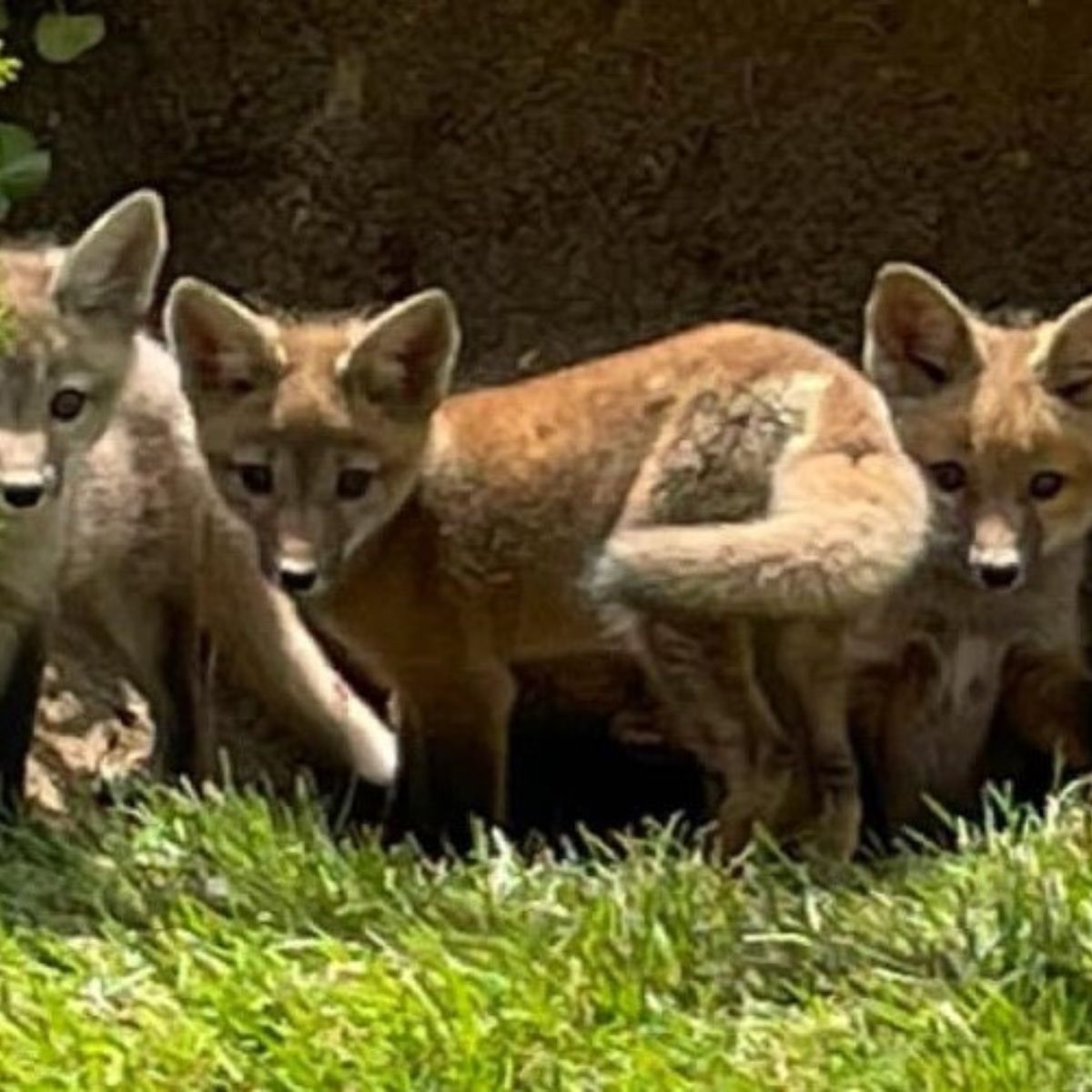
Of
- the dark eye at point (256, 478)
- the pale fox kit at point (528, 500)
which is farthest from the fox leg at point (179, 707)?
the dark eye at point (256, 478)

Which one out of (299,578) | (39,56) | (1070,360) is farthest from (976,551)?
(39,56)

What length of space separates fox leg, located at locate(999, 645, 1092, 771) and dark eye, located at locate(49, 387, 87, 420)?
152 cm

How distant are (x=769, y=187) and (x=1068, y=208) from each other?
541mm

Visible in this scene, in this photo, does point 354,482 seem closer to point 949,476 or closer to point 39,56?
point 949,476

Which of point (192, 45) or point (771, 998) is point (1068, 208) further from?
point (771, 998)

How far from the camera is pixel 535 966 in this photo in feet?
14.4

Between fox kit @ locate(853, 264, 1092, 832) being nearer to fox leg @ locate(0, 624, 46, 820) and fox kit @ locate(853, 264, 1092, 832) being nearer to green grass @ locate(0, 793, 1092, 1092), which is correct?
green grass @ locate(0, 793, 1092, 1092)

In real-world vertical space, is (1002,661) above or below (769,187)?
below

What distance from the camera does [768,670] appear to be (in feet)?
17.8

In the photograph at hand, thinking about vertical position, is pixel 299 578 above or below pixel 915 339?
below

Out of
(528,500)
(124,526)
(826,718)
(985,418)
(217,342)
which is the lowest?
(826,718)

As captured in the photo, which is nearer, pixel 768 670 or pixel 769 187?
pixel 768 670

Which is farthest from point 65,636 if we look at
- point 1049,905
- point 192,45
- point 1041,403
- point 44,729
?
point 1049,905

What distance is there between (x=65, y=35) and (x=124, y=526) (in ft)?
3.53
